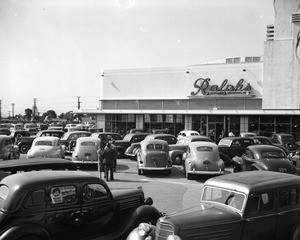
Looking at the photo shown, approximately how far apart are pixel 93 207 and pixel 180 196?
5.47 metres

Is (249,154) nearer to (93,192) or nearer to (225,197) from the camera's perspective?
(225,197)

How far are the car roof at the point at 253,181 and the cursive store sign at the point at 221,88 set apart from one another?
85.8ft

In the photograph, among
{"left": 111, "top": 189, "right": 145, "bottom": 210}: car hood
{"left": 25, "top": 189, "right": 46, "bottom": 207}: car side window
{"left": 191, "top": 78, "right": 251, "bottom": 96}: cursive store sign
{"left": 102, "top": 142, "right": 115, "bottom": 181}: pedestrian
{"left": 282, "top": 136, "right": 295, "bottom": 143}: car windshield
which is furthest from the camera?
{"left": 191, "top": 78, "right": 251, "bottom": 96}: cursive store sign

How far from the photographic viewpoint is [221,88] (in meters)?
33.2

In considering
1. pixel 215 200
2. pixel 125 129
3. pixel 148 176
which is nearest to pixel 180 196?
pixel 148 176

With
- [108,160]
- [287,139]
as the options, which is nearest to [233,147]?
[287,139]

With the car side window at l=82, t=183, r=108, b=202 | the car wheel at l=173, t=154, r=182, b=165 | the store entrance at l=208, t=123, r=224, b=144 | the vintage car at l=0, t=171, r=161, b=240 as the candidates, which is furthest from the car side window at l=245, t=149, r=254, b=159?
the store entrance at l=208, t=123, r=224, b=144

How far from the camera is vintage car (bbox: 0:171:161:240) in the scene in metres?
5.89

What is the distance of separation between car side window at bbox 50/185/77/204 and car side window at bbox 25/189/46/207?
0.54ft

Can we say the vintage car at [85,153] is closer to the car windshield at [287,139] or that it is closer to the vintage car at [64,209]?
the vintage car at [64,209]

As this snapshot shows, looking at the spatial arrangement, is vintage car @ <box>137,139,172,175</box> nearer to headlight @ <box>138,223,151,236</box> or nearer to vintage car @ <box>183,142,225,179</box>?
vintage car @ <box>183,142,225,179</box>

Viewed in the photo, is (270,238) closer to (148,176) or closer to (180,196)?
(180,196)

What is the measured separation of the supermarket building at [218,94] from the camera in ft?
98.6

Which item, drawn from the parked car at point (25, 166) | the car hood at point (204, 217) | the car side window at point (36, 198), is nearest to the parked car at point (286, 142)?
the parked car at point (25, 166)
